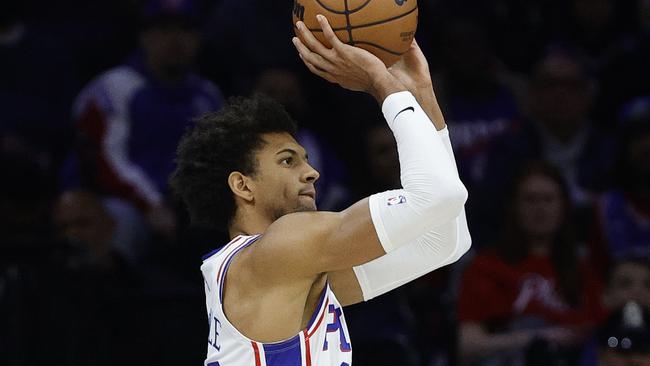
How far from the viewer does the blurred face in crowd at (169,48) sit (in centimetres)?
820

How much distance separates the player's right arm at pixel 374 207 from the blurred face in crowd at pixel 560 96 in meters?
4.39

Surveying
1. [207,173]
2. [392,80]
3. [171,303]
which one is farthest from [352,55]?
[171,303]

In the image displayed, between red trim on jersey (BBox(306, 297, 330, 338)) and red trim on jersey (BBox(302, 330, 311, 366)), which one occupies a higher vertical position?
red trim on jersey (BBox(306, 297, 330, 338))

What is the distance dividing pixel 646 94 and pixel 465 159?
4.61ft

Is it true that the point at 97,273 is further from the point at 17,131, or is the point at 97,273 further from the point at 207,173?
the point at 207,173

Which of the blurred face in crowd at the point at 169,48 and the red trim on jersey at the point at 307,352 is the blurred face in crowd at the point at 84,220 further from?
the red trim on jersey at the point at 307,352

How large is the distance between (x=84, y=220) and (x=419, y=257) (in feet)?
11.3

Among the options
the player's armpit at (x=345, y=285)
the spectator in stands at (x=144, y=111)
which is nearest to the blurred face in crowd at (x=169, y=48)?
the spectator in stands at (x=144, y=111)

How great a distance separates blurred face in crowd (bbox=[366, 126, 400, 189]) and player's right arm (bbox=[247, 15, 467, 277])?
3.80m

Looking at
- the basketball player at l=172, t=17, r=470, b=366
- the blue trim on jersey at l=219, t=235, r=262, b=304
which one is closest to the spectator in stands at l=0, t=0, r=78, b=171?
the basketball player at l=172, t=17, r=470, b=366

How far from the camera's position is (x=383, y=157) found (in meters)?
Answer: 8.16

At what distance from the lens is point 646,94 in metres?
8.96

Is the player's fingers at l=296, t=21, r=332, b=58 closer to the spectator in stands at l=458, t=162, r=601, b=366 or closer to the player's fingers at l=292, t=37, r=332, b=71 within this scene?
the player's fingers at l=292, t=37, r=332, b=71

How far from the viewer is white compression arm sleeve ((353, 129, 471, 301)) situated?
457 cm
